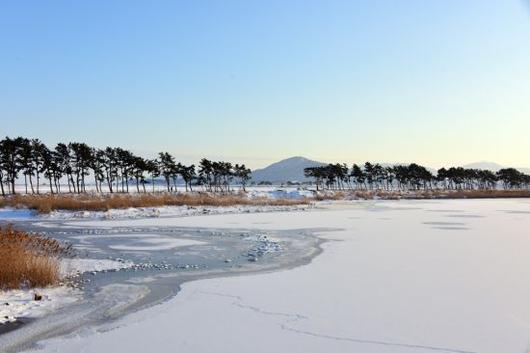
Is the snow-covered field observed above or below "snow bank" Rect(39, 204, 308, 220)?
below

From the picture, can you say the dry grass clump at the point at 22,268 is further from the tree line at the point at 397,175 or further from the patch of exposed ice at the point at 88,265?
the tree line at the point at 397,175

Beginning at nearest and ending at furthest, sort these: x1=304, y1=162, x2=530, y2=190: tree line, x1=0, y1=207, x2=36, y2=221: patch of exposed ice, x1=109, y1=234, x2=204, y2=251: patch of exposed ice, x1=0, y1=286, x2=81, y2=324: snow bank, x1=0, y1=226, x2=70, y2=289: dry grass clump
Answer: x1=0, y1=286, x2=81, y2=324: snow bank → x1=0, y1=226, x2=70, y2=289: dry grass clump → x1=109, y1=234, x2=204, y2=251: patch of exposed ice → x1=0, y1=207, x2=36, y2=221: patch of exposed ice → x1=304, y1=162, x2=530, y2=190: tree line

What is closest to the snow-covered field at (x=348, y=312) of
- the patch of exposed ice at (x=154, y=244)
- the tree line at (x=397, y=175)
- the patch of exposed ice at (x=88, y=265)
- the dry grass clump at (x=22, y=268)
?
the dry grass clump at (x=22, y=268)

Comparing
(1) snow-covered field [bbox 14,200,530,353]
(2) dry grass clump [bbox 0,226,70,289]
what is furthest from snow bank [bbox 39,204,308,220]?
(1) snow-covered field [bbox 14,200,530,353]

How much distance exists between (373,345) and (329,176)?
402 feet

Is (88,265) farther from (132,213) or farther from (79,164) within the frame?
(79,164)

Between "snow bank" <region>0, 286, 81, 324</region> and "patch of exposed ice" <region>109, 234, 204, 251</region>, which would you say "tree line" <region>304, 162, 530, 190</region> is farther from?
"snow bank" <region>0, 286, 81, 324</region>

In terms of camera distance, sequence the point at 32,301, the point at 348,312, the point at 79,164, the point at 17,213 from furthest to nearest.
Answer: the point at 79,164, the point at 17,213, the point at 32,301, the point at 348,312

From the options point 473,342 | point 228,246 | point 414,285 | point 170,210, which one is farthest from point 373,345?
point 170,210

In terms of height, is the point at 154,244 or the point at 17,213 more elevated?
the point at 17,213

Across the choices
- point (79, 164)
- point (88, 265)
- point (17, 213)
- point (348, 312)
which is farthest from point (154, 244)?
point (79, 164)

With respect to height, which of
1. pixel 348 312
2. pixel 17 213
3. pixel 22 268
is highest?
pixel 17 213

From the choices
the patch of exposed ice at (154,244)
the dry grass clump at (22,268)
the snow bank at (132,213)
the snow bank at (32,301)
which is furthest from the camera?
the snow bank at (132,213)

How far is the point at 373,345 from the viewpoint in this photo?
18.9ft
